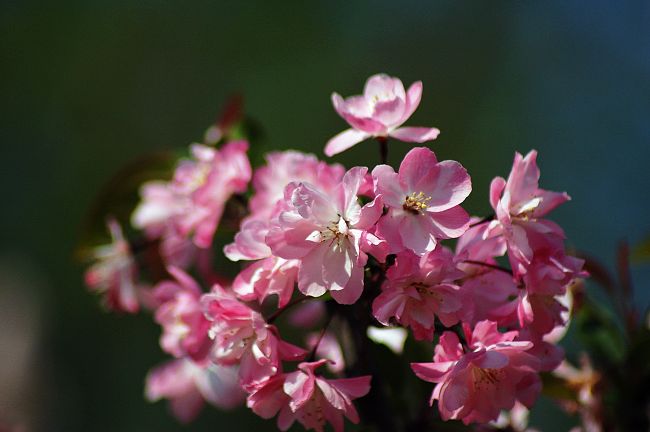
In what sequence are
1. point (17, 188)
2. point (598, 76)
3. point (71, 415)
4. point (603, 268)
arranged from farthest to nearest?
point (598, 76)
point (17, 188)
point (71, 415)
point (603, 268)

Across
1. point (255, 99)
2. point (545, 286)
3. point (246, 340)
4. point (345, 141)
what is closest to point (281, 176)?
point (345, 141)

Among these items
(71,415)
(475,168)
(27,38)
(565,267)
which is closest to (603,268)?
(565,267)

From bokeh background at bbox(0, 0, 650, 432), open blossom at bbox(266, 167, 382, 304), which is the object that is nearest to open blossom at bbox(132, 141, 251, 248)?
open blossom at bbox(266, 167, 382, 304)

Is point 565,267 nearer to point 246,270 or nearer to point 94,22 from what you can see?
point 246,270

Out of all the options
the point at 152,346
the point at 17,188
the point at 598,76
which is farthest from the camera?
the point at 598,76

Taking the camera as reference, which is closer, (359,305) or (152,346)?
(359,305)

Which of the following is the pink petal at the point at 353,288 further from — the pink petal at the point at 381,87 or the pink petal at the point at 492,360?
the pink petal at the point at 381,87

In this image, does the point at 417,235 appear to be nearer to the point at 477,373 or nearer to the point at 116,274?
the point at 477,373

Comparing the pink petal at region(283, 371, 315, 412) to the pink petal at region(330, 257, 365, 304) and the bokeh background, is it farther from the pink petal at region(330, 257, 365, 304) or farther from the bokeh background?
the bokeh background

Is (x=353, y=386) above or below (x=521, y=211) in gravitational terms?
below
